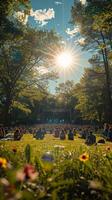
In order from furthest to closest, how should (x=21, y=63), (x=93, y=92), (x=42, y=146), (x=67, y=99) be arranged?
(x=67, y=99) → (x=93, y=92) → (x=21, y=63) → (x=42, y=146)

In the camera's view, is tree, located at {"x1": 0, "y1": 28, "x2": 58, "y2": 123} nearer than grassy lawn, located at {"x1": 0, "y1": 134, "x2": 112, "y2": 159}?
No

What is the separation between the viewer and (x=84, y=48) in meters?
42.9

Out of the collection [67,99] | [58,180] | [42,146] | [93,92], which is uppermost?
[67,99]

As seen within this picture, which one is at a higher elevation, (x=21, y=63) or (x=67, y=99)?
(x=67, y=99)

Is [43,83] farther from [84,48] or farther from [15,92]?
[84,48]

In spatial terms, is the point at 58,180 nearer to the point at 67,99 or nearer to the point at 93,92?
the point at 93,92

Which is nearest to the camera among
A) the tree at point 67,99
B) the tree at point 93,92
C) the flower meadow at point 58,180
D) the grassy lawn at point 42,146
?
the flower meadow at point 58,180

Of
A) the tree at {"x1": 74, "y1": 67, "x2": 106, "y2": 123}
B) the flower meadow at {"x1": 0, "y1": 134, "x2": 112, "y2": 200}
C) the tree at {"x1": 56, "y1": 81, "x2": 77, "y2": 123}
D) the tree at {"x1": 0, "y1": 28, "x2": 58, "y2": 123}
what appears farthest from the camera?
the tree at {"x1": 56, "y1": 81, "x2": 77, "y2": 123}

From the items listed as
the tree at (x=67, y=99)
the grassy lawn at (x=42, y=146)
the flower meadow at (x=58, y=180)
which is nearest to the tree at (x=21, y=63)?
the grassy lawn at (x=42, y=146)

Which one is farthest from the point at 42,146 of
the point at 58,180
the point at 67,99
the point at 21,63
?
the point at 67,99

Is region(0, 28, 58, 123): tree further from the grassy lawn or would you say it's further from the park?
the grassy lawn

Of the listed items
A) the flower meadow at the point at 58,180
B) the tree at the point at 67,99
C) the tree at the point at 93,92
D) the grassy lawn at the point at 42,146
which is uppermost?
the tree at the point at 67,99

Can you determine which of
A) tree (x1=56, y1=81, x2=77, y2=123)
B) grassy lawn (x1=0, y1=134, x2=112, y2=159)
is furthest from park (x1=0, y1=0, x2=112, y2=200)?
tree (x1=56, y1=81, x2=77, y2=123)

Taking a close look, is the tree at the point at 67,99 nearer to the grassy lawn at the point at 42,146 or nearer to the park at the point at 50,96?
the park at the point at 50,96
